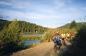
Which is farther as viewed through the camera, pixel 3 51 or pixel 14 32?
pixel 14 32

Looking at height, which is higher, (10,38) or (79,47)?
(10,38)

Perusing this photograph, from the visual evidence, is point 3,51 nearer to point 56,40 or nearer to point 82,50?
point 56,40

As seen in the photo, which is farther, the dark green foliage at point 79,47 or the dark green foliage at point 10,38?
the dark green foliage at point 10,38

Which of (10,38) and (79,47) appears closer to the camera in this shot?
(79,47)

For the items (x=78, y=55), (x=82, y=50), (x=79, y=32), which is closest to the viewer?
(x=78, y=55)

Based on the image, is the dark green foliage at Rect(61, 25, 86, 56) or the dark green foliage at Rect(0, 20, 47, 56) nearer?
the dark green foliage at Rect(61, 25, 86, 56)

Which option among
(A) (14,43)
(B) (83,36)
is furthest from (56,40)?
(A) (14,43)

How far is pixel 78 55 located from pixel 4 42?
1050cm

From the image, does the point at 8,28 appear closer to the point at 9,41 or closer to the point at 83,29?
the point at 9,41

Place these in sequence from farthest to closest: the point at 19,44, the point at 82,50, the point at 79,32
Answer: the point at 19,44
the point at 79,32
the point at 82,50

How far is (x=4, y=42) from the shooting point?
26.6 m

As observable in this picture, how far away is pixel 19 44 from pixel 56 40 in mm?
8933

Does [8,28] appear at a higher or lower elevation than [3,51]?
higher

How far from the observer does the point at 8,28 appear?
28.5 metres
